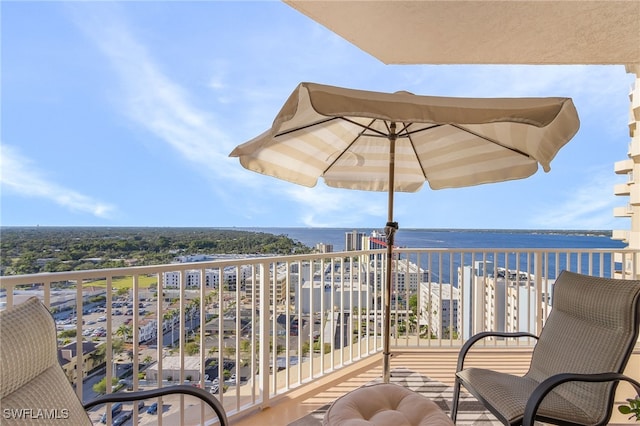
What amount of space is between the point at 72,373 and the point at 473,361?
3.80 meters

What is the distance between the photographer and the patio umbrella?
1.65 meters

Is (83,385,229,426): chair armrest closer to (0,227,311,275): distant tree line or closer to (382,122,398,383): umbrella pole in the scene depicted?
(0,227,311,275): distant tree line

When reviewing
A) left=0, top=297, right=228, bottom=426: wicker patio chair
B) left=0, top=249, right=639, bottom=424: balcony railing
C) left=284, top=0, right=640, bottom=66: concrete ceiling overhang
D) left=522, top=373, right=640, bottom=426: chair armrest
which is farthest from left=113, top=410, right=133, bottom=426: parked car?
left=284, top=0, right=640, bottom=66: concrete ceiling overhang

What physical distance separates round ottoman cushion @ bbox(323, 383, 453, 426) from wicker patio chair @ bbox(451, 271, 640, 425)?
1.57 feet

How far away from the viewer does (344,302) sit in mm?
3711

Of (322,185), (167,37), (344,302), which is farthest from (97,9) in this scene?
(344,302)

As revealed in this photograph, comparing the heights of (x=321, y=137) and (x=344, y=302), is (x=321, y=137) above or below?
above

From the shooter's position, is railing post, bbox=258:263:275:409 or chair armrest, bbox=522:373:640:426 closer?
chair armrest, bbox=522:373:640:426

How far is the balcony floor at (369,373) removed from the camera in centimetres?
269

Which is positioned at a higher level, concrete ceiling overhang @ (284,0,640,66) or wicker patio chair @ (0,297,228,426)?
concrete ceiling overhang @ (284,0,640,66)

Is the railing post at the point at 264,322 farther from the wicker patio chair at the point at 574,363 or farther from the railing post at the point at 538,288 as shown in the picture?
the railing post at the point at 538,288

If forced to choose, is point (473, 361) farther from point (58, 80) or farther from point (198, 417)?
point (58, 80)

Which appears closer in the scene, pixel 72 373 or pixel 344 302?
pixel 72 373

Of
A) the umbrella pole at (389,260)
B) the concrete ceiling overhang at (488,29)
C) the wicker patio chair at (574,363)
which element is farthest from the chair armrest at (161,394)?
the concrete ceiling overhang at (488,29)
